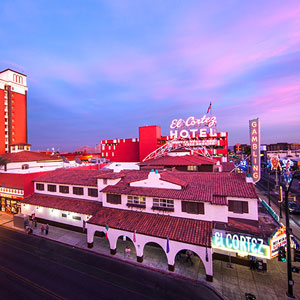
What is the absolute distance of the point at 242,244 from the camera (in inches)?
603

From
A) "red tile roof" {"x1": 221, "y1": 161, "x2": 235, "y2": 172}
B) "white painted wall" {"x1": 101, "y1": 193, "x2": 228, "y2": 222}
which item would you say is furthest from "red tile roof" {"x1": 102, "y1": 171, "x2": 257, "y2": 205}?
"red tile roof" {"x1": 221, "y1": 161, "x2": 235, "y2": 172}

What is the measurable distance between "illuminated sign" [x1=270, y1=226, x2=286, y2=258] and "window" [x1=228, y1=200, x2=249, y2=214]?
341cm

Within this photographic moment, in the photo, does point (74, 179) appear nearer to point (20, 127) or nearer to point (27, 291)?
point (27, 291)

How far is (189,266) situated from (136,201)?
983 centimetres

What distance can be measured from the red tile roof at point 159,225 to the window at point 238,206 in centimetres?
336

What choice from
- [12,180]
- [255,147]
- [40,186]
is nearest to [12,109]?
[12,180]

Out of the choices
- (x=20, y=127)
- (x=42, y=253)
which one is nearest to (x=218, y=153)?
(x=42, y=253)

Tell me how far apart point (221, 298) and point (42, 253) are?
2243cm

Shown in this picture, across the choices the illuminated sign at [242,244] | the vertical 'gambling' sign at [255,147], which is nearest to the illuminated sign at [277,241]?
the illuminated sign at [242,244]

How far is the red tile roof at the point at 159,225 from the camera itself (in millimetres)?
17156

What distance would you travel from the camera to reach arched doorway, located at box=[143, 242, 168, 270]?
19.1 m

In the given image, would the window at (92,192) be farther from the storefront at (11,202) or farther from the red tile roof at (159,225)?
the storefront at (11,202)

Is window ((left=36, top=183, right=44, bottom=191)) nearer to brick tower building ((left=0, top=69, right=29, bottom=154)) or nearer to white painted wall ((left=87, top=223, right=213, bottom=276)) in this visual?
white painted wall ((left=87, top=223, right=213, bottom=276))

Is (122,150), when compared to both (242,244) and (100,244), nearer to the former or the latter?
(100,244)
